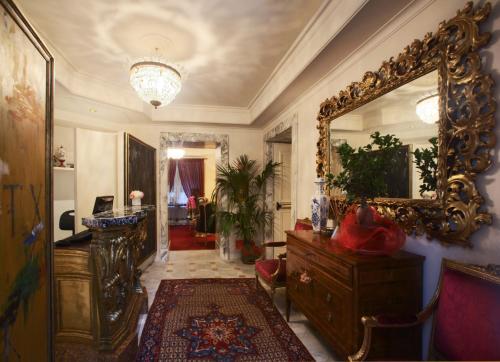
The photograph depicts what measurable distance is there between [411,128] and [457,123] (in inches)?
12.8

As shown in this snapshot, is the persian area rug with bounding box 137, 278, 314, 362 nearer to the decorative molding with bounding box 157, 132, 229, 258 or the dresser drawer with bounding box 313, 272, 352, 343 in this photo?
the dresser drawer with bounding box 313, 272, 352, 343

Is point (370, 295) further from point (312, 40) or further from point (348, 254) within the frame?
point (312, 40)

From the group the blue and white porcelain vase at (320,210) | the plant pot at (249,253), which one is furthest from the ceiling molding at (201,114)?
the blue and white porcelain vase at (320,210)

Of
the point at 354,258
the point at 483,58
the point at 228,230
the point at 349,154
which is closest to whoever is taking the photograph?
the point at 483,58

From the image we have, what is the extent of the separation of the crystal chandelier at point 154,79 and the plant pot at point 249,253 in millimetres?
3073

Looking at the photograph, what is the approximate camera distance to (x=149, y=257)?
4461 millimetres

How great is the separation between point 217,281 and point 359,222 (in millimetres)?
2655

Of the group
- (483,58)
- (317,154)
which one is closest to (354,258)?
(483,58)

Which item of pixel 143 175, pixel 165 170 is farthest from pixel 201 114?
pixel 143 175

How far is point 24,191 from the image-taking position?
885mm

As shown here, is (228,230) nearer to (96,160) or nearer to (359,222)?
(96,160)

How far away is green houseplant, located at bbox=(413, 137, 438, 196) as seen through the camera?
5.04 feet

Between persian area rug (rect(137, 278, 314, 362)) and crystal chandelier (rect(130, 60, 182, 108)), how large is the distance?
2.32 meters

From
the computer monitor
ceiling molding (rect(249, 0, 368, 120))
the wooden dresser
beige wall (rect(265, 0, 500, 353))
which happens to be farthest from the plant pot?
the wooden dresser
